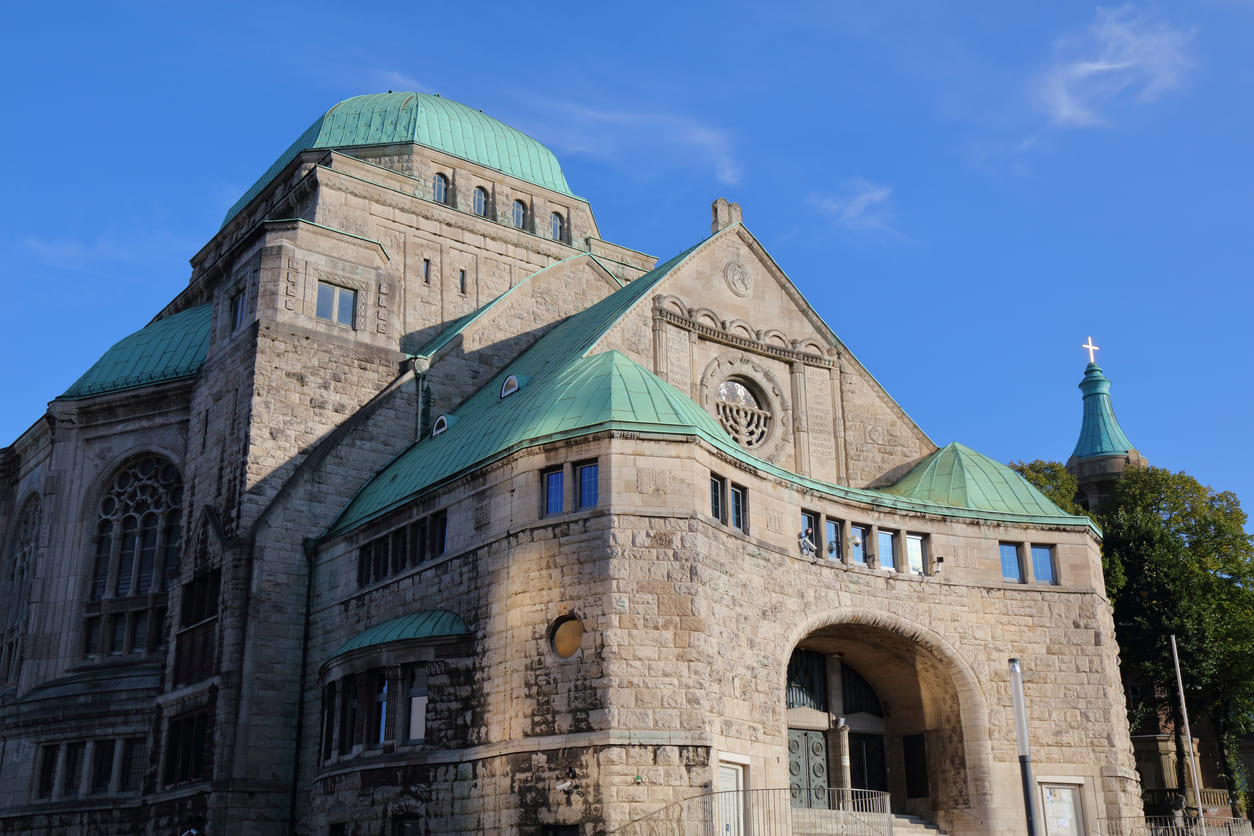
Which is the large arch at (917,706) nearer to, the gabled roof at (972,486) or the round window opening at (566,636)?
the gabled roof at (972,486)

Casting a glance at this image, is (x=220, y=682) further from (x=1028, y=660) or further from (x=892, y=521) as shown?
(x=1028, y=660)

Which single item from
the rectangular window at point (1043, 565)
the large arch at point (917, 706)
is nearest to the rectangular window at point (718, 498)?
the large arch at point (917, 706)

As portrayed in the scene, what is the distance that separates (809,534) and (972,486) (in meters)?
6.27

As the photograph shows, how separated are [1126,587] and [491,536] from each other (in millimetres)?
27305

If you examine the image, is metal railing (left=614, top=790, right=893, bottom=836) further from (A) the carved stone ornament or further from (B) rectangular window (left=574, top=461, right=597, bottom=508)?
(A) the carved stone ornament

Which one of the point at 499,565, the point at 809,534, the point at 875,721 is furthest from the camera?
the point at 875,721

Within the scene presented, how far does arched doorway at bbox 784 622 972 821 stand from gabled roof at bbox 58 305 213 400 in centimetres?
2093

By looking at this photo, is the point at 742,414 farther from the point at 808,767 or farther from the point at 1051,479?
the point at 1051,479

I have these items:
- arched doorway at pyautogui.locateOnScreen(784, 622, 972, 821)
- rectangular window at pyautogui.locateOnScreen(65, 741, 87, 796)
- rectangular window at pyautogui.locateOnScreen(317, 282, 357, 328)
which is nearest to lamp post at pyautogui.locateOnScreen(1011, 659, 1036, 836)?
arched doorway at pyautogui.locateOnScreen(784, 622, 972, 821)

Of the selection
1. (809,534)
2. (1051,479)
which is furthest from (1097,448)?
(809,534)

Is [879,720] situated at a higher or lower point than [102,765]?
higher

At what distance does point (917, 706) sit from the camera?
3212 centimetres

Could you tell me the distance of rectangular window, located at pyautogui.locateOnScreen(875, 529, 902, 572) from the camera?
31.4 metres

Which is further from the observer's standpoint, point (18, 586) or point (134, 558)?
point (18, 586)
